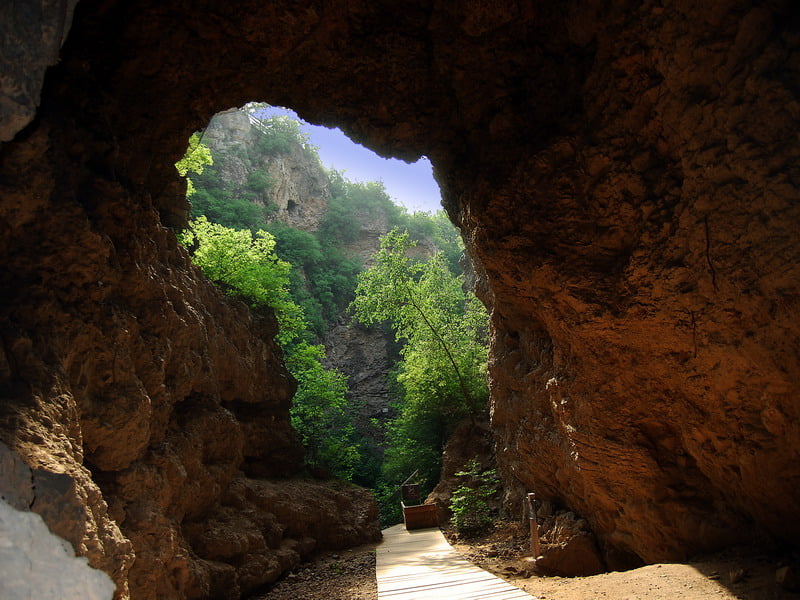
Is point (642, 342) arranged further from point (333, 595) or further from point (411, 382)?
point (411, 382)

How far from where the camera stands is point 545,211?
6.61m

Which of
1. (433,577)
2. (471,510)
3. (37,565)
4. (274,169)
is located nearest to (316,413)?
(471,510)

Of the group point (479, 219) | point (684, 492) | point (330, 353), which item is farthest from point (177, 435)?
point (330, 353)

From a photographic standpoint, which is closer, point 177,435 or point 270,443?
point 177,435

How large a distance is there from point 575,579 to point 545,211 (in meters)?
5.04

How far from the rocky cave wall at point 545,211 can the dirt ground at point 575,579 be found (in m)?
0.62

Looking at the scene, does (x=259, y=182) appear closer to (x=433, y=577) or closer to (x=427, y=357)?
(x=427, y=357)

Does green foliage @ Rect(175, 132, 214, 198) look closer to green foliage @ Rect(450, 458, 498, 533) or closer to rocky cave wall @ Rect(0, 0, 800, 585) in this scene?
rocky cave wall @ Rect(0, 0, 800, 585)

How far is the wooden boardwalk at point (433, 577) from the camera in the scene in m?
5.28

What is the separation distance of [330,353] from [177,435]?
2107cm

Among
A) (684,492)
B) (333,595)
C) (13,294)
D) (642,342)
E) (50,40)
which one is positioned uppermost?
(50,40)

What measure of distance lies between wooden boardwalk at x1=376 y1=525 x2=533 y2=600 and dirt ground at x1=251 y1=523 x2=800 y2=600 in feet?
1.31

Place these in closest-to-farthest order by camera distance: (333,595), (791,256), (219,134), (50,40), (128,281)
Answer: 1. (50,40)
2. (791,256)
3. (128,281)
4. (333,595)
5. (219,134)

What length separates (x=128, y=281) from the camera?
5625 millimetres
